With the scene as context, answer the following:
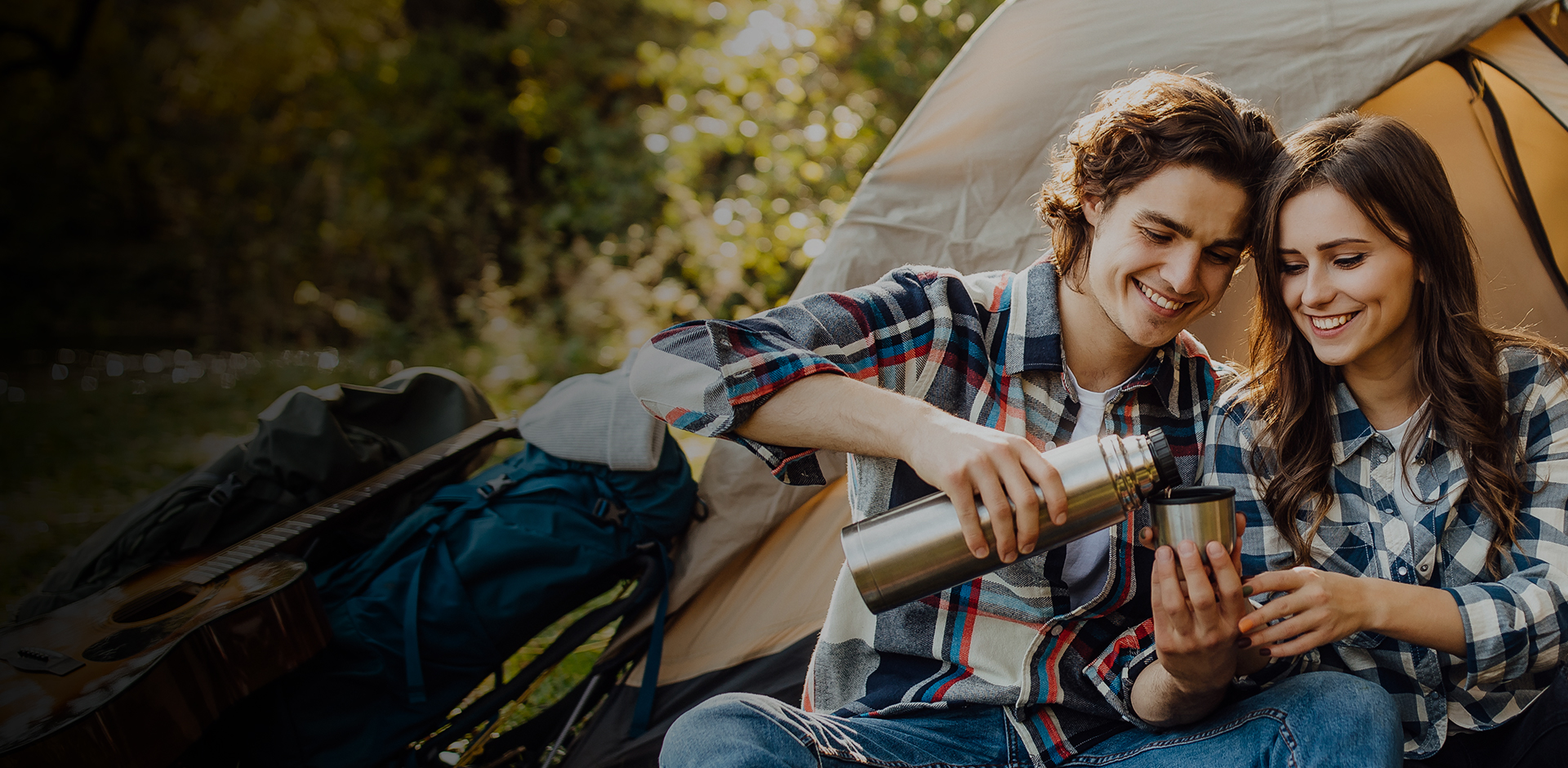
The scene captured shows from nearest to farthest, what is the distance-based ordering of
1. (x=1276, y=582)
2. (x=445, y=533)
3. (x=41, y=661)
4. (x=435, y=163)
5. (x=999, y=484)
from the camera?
(x=999, y=484) → (x=1276, y=582) → (x=41, y=661) → (x=445, y=533) → (x=435, y=163)

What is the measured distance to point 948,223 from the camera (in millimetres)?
2318

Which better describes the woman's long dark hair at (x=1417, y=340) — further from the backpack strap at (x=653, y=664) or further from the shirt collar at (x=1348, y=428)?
the backpack strap at (x=653, y=664)

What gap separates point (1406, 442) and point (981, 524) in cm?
82

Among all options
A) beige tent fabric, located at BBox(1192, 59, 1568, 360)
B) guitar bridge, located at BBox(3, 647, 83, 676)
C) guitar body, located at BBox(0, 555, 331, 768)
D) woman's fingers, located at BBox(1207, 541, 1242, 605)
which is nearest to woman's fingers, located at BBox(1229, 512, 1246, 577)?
woman's fingers, located at BBox(1207, 541, 1242, 605)

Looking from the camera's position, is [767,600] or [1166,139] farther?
[767,600]

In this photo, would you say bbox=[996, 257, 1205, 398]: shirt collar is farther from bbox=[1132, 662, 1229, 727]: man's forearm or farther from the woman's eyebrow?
bbox=[1132, 662, 1229, 727]: man's forearm

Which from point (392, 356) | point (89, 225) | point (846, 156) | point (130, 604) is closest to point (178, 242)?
point (89, 225)

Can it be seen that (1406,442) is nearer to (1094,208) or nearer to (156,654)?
(1094,208)

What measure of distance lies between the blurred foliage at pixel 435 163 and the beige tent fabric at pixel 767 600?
114 inches

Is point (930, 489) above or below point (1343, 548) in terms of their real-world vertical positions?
above

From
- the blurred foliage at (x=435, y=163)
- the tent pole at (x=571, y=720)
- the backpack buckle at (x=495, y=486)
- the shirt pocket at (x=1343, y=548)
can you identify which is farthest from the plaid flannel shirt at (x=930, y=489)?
the blurred foliage at (x=435, y=163)

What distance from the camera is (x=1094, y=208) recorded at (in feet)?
5.43

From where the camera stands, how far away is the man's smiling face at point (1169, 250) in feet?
5.00

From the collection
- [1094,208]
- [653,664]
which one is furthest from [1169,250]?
[653,664]
